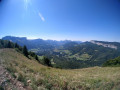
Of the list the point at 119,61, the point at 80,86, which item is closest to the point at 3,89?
the point at 80,86

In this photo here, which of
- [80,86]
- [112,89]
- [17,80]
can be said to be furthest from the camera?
[80,86]

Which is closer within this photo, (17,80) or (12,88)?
(12,88)

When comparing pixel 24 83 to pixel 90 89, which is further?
pixel 90 89

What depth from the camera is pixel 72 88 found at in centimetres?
446

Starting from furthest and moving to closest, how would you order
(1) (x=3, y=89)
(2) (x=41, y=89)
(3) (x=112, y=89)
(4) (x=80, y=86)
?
(4) (x=80, y=86)
(3) (x=112, y=89)
(2) (x=41, y=89)
(1) (x=3, y=89)

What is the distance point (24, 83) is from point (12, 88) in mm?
715

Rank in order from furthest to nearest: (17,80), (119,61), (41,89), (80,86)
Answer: (119,61), (80,86), (17,80), (41,89)

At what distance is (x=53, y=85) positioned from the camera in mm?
4445

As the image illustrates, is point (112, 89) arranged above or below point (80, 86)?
above

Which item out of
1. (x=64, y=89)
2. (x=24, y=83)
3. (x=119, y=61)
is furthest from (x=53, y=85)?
(x=119, y=61)

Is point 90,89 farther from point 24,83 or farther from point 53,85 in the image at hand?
point 24,83

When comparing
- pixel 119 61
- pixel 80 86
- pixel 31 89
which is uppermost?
pixel 31 89

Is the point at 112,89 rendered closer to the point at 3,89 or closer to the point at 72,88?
the point at 72,88

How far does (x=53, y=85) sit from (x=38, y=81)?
110 cm
